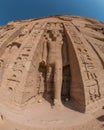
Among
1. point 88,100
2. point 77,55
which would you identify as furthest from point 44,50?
point 88,100

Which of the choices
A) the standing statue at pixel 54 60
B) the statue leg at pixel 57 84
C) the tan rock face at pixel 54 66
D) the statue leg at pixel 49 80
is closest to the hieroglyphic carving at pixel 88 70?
the tan rock face at pixel 54 66

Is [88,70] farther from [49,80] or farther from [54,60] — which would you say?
[49,80]

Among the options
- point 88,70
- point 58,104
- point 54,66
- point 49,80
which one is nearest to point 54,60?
point 54,66

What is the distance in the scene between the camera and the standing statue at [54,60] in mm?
7881

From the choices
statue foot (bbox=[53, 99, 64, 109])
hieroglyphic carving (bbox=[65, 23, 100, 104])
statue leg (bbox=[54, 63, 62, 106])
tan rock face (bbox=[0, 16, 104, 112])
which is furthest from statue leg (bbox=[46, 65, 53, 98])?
hieroglyphic carving (bbox=[65, 23, 100, 104])

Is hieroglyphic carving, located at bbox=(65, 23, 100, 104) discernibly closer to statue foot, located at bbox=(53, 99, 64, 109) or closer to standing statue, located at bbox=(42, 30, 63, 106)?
standing statue, located at bbox=(42, 30, 63, 106)

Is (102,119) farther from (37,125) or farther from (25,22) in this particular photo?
(25,22)

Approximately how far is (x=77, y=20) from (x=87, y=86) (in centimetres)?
562

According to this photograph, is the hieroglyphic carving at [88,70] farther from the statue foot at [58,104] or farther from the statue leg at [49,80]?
the statue leg at [49,80]

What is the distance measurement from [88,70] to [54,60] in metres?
1.58

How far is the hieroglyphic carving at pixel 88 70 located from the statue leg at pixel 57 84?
1021 mm

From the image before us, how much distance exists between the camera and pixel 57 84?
789 centimetres

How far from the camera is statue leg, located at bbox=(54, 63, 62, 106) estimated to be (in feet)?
25.0

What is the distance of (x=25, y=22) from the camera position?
11867 mm
